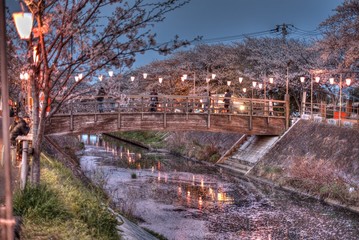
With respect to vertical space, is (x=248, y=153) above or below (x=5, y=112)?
below

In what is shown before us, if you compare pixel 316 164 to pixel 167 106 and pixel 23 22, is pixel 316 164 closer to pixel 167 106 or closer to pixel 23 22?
pixel 167 106

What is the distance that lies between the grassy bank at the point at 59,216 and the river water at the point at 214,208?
5211mm

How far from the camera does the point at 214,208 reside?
18.9 meters

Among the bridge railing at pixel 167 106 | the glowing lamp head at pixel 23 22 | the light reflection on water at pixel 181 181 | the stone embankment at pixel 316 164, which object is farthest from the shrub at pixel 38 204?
the stone embankment at pixel 316 164

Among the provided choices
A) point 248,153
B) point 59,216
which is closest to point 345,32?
point 248,153

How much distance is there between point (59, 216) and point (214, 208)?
11388 mm

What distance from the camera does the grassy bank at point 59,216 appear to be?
7.56 metres

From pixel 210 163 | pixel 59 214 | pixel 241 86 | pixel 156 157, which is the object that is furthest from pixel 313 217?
pixel 241 86

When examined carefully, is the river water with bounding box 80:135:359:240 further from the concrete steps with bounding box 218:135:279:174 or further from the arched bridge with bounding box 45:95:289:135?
the arched bridge with bounding box 45:95:289:135

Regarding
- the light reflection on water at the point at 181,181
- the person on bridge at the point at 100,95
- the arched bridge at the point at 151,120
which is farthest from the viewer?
the arched bridge at the point at 151,120

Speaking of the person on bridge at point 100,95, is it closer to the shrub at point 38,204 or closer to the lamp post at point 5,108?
the shrub at point 38,204

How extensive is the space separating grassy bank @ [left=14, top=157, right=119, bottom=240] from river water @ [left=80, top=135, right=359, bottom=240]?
521cm

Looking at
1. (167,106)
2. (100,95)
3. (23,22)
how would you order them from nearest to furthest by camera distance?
(23,22) < (100,95) < (167,106)

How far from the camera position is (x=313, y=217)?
1769 centimetres
